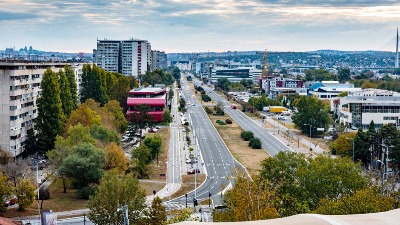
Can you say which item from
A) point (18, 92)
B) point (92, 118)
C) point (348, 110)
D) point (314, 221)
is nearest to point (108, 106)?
point (92, 118)

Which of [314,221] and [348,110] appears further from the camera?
[348,110]

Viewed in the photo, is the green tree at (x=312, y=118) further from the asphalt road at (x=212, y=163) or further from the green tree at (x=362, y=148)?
the green tree at (x=362, y=148)

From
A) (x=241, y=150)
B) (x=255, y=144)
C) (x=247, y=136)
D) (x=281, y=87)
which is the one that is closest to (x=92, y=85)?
(x=247, y=136)

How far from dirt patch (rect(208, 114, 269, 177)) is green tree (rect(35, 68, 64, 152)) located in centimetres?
1322

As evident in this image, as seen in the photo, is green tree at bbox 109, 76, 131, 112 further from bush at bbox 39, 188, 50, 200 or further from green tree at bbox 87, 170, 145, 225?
green tree at bbox 87, 170, 145, 225

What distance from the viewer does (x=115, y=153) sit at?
1358 inches

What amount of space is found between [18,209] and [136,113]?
28.1 metres

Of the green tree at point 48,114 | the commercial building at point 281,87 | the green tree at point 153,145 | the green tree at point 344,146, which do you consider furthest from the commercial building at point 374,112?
the commercial building at point 281,87

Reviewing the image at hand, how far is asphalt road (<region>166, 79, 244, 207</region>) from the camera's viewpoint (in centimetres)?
3225

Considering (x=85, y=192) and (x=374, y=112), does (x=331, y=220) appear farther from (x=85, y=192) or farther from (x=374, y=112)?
(x=374, y=112)

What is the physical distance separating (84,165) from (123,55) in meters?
102

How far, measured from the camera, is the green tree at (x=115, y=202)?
22.8 meters

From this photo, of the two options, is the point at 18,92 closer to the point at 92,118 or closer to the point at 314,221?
the point at 92,118

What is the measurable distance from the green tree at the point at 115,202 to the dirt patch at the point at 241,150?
11081mm
